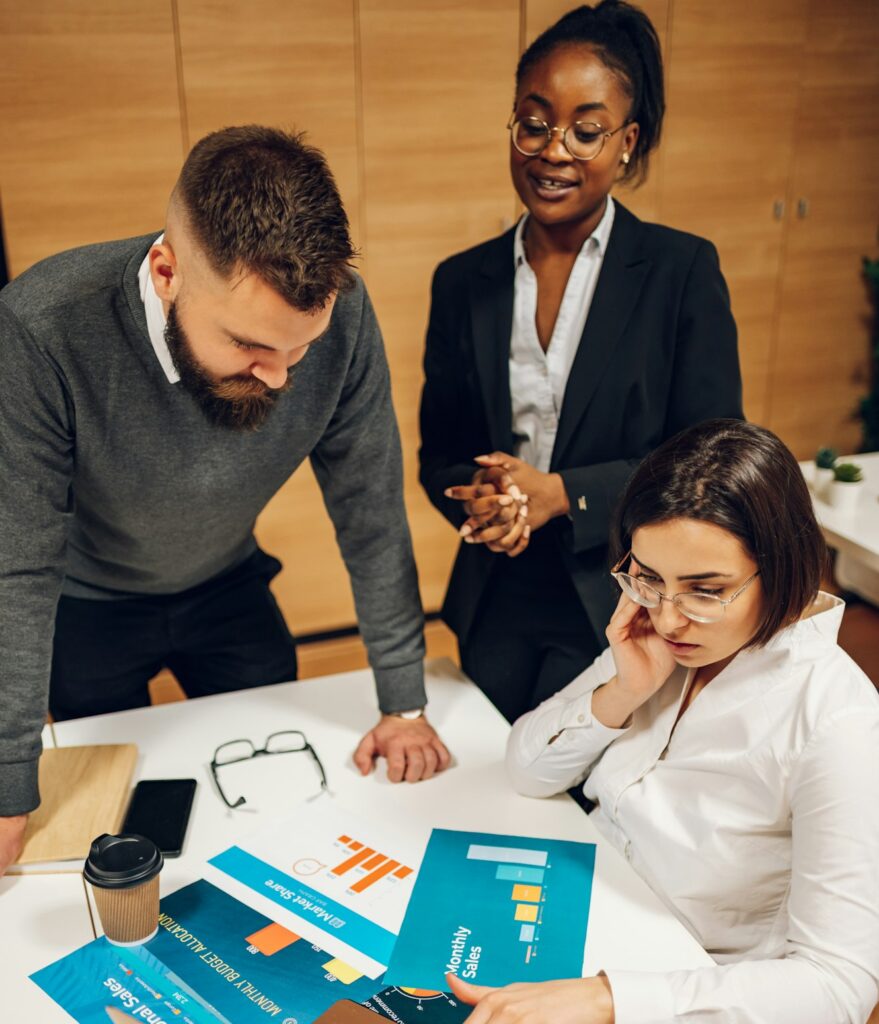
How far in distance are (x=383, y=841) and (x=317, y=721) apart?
33cm

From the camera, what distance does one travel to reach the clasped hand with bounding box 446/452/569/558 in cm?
170

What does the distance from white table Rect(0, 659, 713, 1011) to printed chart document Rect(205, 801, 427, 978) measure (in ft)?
0.12

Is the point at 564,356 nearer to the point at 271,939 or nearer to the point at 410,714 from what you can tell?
the point at 410,714

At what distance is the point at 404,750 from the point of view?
1548mm

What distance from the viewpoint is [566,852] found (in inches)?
53.4

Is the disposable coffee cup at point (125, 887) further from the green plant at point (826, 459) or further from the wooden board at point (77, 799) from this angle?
the green plant at point (826, 459)

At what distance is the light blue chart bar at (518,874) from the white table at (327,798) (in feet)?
0.24

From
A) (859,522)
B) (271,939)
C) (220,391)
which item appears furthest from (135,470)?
(859,522)

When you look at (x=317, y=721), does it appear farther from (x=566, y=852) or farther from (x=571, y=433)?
(x=571, y=433)

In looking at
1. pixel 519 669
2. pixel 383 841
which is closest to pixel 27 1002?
pixel 383 841

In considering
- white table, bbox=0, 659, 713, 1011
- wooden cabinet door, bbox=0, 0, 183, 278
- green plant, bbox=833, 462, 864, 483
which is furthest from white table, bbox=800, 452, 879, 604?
wooden cabinet door, bbox=0, 0, 183, 278

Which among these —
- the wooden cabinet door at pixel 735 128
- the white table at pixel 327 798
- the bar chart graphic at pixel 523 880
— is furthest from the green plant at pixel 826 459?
the bar chart graphic at pixel 523 880

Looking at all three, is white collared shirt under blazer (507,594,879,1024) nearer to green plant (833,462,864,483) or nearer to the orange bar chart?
the orange bar chart

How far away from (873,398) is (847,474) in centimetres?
187
